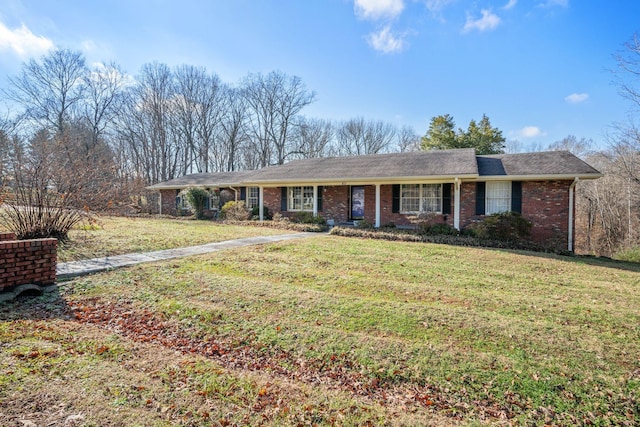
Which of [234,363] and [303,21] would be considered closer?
[234,363]

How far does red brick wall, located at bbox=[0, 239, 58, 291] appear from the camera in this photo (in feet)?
15.5

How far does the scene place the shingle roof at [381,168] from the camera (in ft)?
42.9

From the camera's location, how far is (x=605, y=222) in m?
17.2

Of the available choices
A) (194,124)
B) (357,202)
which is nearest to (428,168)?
(357,202)

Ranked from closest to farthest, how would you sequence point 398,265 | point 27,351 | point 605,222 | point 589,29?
point 27,351
point 398,265
point 589,29
point 605,222

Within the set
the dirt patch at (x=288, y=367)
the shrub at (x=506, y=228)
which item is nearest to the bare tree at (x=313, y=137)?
the shrub at (x=506, y=228)

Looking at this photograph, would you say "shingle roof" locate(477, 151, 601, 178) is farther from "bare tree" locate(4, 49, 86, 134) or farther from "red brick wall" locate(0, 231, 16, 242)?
"bare tree" locate(4, 49, 86, 134)

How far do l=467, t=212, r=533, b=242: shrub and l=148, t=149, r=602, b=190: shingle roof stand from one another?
1799mm

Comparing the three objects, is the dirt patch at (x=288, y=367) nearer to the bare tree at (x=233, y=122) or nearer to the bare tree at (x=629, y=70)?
the bare tree at (x=629, y=70)

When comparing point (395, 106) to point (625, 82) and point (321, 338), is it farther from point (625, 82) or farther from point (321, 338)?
point (321, 338)

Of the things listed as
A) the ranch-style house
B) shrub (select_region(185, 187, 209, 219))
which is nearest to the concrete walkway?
the ranch-style house

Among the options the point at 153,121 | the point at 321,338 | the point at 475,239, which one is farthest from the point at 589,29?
the point at 153,121

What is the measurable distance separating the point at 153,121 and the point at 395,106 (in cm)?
2597

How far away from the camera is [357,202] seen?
52.1ft
